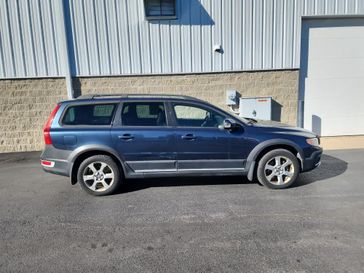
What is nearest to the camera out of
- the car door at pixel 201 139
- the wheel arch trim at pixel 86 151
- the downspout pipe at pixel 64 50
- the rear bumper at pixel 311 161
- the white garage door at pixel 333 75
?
the wheel arch trim at pixel 86 151

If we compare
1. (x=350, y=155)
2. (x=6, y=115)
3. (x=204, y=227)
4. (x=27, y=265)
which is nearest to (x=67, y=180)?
(x=27, y=265)

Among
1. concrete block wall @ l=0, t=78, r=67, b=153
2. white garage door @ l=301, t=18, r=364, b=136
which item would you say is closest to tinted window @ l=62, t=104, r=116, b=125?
concrete block wall @ l=0, t=78, r=67, b=153

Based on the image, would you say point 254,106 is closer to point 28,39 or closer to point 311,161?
point 311,161

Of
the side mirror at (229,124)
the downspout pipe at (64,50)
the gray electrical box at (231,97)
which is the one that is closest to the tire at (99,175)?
the side mirror at (229,124)

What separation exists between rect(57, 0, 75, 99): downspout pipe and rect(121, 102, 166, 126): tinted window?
159 inches

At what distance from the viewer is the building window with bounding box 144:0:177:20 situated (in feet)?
26.0

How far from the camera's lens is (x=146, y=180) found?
562 cm

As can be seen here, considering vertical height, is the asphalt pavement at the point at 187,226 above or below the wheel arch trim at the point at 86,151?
below

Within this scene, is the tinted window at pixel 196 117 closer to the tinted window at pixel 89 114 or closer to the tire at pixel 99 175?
the tinted window at pixel 89 114

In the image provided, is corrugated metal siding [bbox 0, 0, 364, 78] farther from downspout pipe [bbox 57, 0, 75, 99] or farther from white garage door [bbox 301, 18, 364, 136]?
white garage door [bbox 301, 18, 364, 136]

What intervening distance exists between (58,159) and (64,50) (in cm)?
437

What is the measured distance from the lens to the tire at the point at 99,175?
4.72 m

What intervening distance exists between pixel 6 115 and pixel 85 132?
503 cm

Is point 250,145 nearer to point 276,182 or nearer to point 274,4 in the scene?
point 276,182
